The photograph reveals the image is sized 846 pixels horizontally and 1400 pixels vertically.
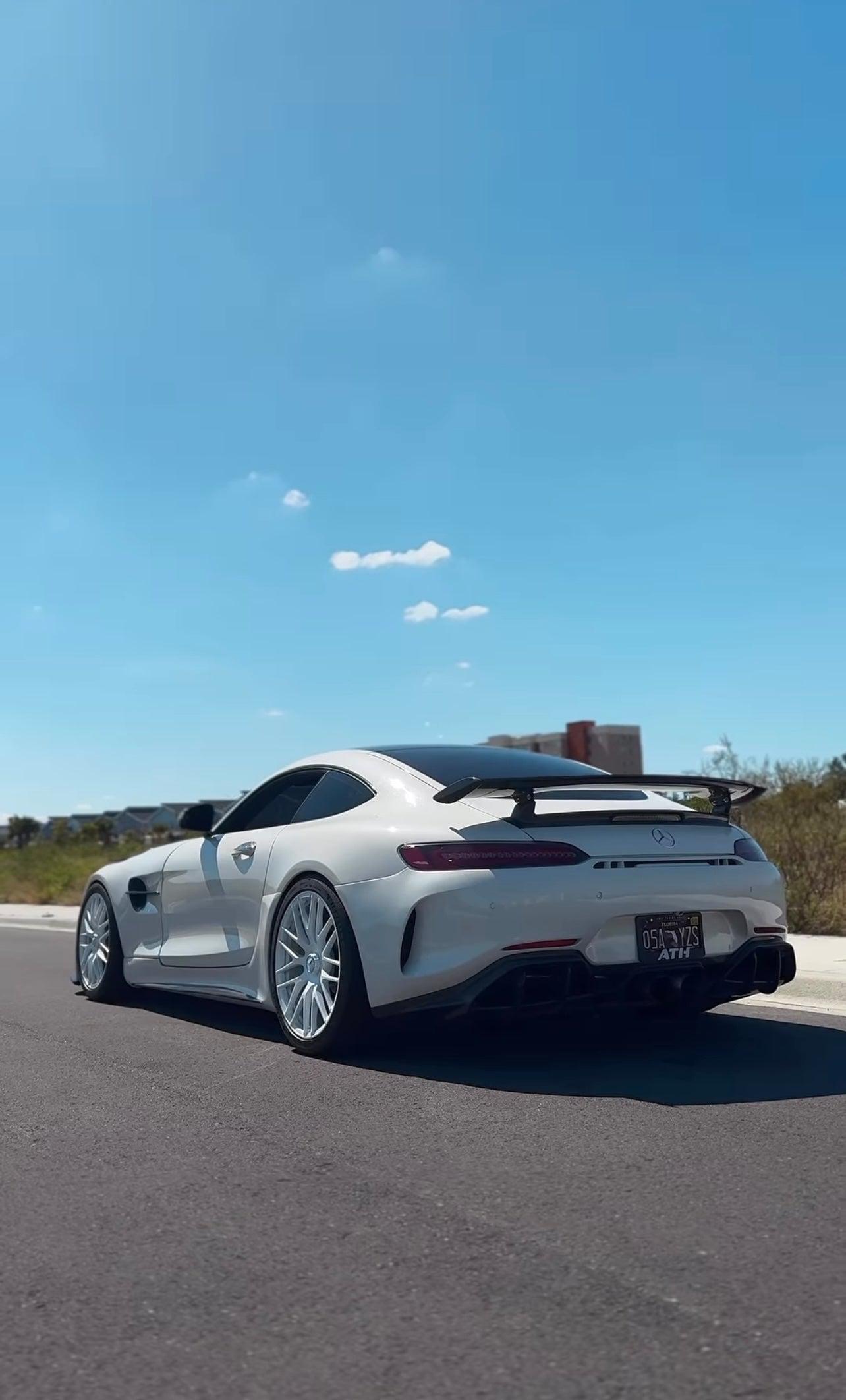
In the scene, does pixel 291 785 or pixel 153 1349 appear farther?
pixel 291 785

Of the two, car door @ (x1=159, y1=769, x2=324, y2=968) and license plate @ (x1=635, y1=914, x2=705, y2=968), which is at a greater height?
car door @ (x1=159, y1=769, x2=324, y2=968)

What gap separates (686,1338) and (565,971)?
8.18ft

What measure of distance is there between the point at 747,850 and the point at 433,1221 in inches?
114

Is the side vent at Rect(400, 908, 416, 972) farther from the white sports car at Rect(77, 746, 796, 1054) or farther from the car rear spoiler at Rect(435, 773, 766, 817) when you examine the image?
the car rear spoiler at Rect(435, 773, 766, 817)

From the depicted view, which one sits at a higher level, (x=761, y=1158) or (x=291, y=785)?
(x=291, y=785)

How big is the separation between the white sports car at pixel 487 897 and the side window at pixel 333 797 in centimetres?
1

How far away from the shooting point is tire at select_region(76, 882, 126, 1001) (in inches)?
310

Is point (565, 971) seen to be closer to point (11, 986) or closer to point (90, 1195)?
point (90, 1195)

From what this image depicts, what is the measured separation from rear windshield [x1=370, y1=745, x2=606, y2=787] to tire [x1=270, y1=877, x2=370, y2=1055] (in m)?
0.74

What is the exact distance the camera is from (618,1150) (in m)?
4.05

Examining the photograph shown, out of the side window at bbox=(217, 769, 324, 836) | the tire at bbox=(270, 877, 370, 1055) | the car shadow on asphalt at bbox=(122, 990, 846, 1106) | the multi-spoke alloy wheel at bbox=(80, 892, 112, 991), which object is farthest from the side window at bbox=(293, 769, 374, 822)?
the multi-spoke alloy wheel at bbox=(80, 892, 112, 991)

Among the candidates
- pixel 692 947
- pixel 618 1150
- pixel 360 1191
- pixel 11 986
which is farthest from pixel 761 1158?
pixel 11 986

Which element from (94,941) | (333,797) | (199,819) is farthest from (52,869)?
(333,797)

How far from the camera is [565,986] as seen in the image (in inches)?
201
